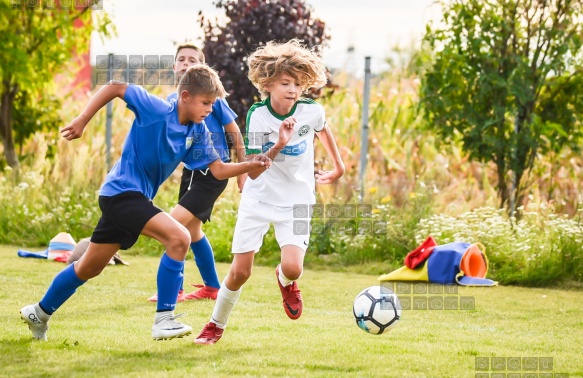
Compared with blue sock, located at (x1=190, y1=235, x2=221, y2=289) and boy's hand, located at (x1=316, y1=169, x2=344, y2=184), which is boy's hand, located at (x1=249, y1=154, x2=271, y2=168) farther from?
blue sock, located at (x1=190, y1=235, x2=221, y2=289)

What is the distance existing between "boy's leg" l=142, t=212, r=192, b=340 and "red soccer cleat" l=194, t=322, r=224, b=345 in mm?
306

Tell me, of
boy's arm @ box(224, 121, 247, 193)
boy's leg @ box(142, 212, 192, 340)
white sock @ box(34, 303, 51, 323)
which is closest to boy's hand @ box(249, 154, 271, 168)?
boy's leg @ box(142, 212, 192, 340)

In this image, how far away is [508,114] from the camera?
1074 centimetres

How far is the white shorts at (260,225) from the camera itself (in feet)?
19.3

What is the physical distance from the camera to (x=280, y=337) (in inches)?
233

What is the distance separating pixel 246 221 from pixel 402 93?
10.0 meters

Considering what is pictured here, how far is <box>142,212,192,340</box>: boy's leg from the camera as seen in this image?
5309 millimetres

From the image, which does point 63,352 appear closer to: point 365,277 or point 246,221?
point 246,221

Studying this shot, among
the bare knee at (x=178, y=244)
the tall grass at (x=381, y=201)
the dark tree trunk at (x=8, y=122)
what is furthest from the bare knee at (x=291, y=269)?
the dark tree trunk at (x=8, y=122)

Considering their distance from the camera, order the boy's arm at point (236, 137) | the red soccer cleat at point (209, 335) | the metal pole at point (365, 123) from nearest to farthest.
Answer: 1. the red soccer cleat at point (209, 335)
2. the boy's arm at point (236, 137)
3. the metal pole at point (365, 123)

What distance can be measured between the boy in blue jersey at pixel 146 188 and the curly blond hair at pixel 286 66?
2.07 feet

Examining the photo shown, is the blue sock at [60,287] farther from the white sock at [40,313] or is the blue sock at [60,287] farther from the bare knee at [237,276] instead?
the bare knee at [237,276]

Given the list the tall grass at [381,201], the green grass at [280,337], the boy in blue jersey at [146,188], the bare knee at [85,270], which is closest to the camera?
the green grass at [280,337]

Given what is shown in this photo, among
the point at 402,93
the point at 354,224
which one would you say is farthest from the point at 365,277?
the point at 402,93
